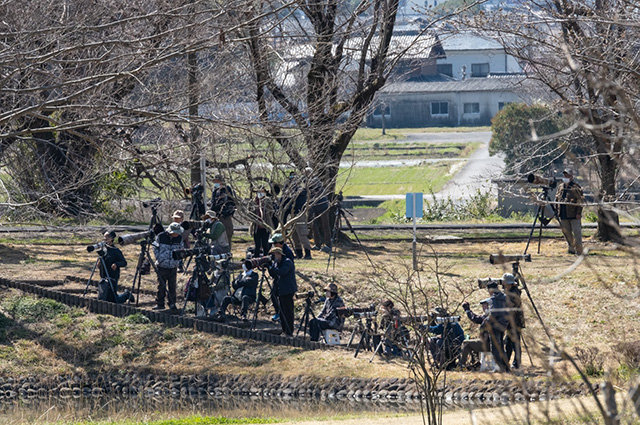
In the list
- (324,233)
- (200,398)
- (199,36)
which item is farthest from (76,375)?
(324,233)

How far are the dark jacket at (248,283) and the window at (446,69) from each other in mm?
64426

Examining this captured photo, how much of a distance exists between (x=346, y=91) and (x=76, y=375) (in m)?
14.8

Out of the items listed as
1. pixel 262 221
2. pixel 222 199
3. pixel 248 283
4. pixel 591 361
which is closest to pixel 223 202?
pixel 222 199

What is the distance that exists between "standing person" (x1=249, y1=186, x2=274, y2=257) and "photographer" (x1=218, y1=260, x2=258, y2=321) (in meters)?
2.57

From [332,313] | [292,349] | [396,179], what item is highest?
[396,179]

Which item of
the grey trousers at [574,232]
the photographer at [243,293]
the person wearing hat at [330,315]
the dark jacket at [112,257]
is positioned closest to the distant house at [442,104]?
the grey trousers at [574,232]

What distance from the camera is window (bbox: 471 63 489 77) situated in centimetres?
7829

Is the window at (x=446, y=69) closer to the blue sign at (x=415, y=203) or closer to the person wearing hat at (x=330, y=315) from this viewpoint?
the blue sign at (x=415, y=203)

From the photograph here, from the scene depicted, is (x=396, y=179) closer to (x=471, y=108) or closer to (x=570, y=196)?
(x=471, y=108)

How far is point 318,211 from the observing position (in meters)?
21.2

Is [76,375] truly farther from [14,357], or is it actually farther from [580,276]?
[580,276]

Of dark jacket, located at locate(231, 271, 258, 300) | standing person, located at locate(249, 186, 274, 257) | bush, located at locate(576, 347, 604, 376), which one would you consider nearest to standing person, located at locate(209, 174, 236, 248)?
standing person, located at locate(249, 186, 274, 257)

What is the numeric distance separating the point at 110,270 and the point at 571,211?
9651 mm

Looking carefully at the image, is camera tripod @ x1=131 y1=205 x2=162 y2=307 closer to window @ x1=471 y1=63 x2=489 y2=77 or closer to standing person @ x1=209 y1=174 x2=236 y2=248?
standing person @ x1=209 y1=174 x2=236 y2=248
